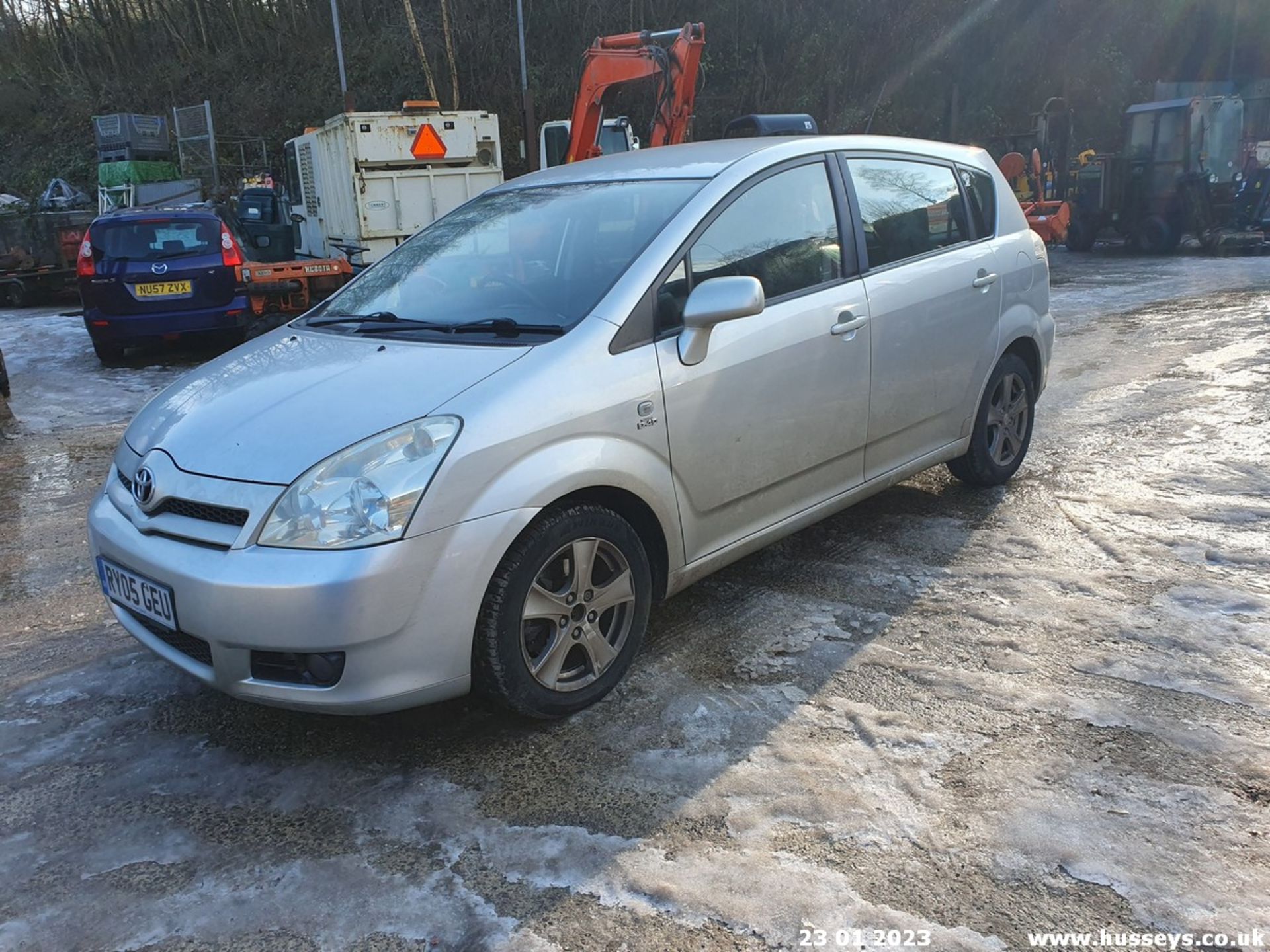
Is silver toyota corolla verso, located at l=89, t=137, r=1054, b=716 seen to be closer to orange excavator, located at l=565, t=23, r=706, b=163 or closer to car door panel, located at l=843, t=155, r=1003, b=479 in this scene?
car door panel, located at l=843, t=155, r=1003, b=479

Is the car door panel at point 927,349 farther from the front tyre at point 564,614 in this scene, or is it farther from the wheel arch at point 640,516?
the front tyre at point 564,614

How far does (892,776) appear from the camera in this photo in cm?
277

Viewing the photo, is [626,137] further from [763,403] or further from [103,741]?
[103,741]

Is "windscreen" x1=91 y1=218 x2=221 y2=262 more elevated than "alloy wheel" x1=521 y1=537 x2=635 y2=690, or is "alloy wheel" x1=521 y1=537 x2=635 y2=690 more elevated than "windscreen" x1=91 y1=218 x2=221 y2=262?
"windscreen" x1=91 y1=218 x2=221 y2=262

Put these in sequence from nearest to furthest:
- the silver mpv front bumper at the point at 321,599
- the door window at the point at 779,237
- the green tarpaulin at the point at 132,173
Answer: the silver mpv front bumper at the point at 321,599 < the door window at the point at 779,237 < the green tarpaulin at the point at 132,173

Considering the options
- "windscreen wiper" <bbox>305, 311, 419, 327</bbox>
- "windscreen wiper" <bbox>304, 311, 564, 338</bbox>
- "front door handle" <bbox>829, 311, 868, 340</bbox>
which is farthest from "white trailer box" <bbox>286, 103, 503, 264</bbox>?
"front door handle" <bbox>829, 311, 868, 340</bbox>

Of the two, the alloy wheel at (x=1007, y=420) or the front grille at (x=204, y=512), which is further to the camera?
the alloy wheel at (x=1007, y=420)

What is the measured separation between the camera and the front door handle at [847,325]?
3764 mm

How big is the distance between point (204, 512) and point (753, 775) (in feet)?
5.65

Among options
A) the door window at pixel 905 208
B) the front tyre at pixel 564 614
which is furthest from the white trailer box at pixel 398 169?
the front tyre at pixel 564 614

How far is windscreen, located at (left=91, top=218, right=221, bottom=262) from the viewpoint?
9.55 meters

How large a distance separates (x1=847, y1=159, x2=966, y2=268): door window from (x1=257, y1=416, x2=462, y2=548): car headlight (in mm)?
2219

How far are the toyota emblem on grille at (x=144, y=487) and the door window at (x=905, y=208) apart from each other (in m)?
2.77

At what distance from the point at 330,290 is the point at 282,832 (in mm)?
9021
